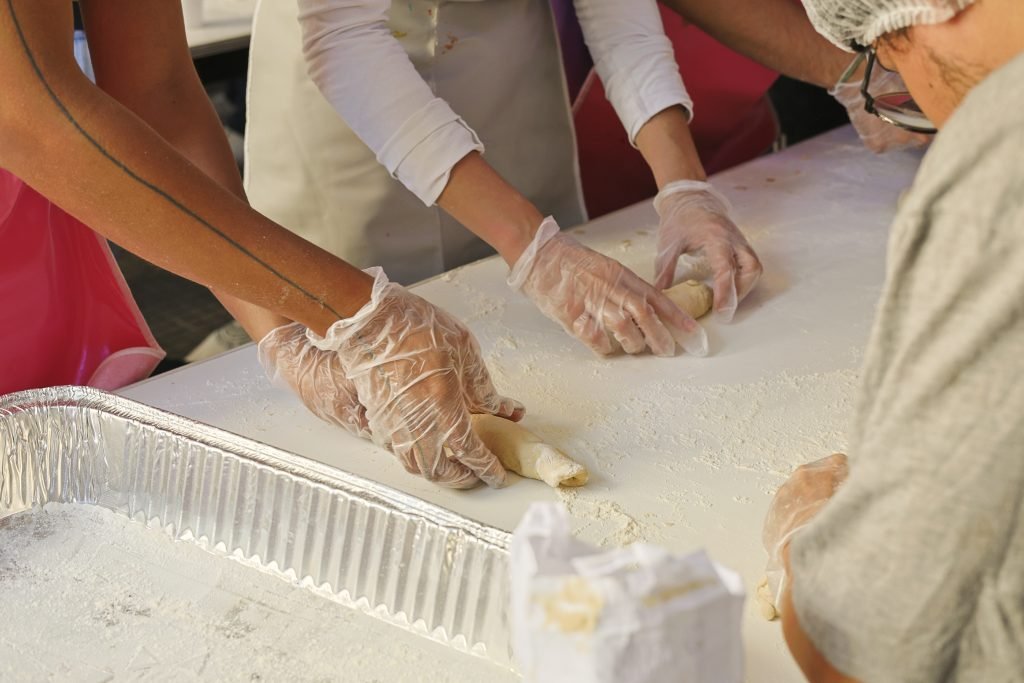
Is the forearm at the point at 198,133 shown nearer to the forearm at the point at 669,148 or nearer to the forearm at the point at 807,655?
the forearm at the point at 669,148

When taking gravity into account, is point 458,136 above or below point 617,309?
above

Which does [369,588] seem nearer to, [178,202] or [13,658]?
[13,658]

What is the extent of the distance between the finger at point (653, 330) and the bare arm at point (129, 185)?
465 millimetres

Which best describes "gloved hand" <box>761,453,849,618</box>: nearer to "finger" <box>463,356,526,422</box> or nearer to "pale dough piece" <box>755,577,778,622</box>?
"pale dough piece" <box>755,577,778,622</box>

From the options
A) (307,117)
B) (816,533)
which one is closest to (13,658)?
(816,533)

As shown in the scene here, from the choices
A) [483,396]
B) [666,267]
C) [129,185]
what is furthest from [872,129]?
[129,185]

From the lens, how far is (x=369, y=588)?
111cm

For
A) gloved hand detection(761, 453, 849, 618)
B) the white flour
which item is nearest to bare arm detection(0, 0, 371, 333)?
the white flour

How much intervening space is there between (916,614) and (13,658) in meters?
0.87

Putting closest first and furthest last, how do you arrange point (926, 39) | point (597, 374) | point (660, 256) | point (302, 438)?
point (926, 39) → point (302, 438) → point (597, 374) → point (660, 256)

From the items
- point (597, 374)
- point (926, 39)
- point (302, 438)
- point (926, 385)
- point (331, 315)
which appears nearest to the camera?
point (926, 385)

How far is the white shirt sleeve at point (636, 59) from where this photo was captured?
1.92m

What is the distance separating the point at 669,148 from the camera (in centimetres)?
193

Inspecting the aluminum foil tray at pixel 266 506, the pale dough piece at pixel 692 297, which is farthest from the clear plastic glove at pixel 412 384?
the pale dough piece at pixel 692 297
